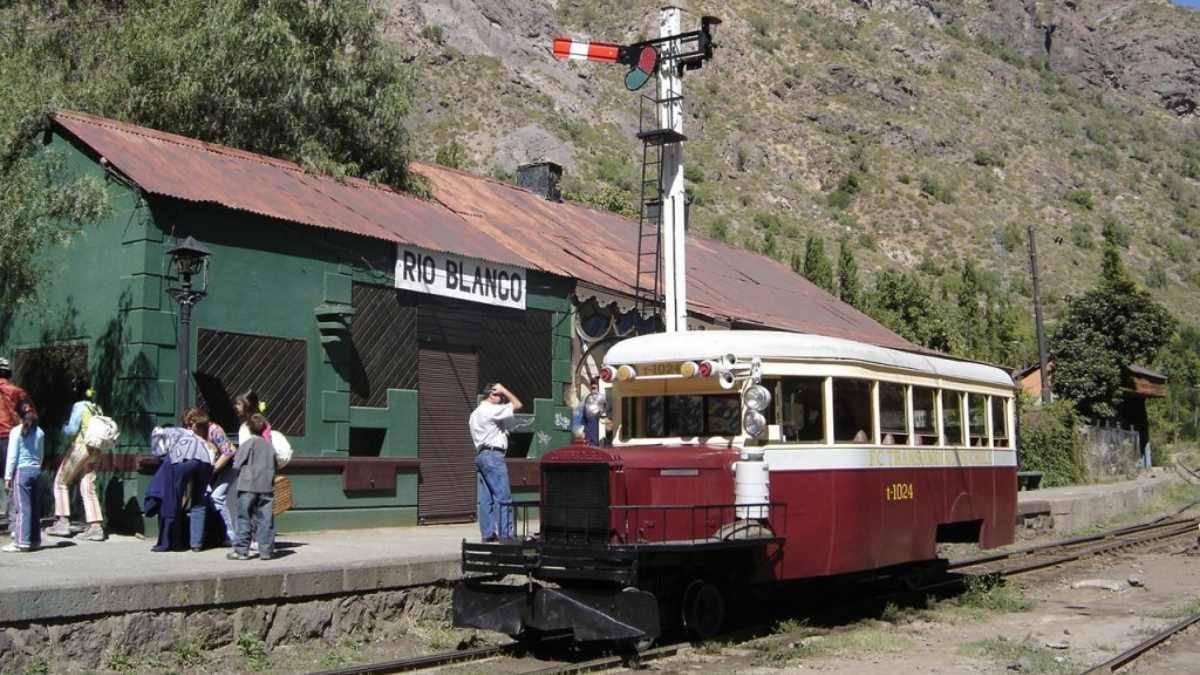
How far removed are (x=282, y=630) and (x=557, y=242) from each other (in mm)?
13108

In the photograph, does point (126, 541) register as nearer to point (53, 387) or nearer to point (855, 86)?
point (53, 387)

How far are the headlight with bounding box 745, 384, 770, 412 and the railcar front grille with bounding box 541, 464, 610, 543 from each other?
55.9 inches

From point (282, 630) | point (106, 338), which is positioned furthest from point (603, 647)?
point (106, 338)

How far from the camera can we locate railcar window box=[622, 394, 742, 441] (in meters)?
10.6

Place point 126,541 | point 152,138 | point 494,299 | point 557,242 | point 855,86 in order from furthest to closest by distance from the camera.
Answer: point 855,86, point 557,242, point 494,299, point 152,138, point 126,541

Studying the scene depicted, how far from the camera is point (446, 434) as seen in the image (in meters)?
17.8

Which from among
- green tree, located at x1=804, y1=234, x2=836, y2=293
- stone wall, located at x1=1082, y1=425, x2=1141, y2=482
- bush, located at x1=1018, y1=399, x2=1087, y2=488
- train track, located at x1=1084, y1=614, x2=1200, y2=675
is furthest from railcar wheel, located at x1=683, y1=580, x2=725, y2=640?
green tree, located at x1=804, y1=234, x2=836, y2=293

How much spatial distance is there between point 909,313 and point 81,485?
40721 millimetres

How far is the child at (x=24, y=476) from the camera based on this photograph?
38.4ft

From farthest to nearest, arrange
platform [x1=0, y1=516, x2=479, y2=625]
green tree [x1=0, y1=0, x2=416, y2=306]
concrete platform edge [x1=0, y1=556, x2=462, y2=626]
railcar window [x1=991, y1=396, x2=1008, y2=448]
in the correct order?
1. green tree [x1=0, y1=0, x2=416, y2=306]
2. railcar window [x1=991, y1=396, x2=1008, y2=448]
3. platform [x1=0, y1=516, x2=479, y2=625]
4. concrete platform edge [x1=0, y1=556, x2=462, y2=626]

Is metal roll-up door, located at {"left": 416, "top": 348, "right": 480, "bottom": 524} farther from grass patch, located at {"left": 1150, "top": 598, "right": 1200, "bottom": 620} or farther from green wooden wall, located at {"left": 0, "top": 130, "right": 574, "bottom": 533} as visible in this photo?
grass patch, located at {"left": 1150, "top": 598, "right": 1200, "bottom": 620}

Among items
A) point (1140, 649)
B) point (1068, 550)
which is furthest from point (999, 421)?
point (1068, 550)

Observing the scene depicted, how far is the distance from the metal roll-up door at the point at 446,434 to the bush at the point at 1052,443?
862 inches

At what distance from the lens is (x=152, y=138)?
16.5 metres
